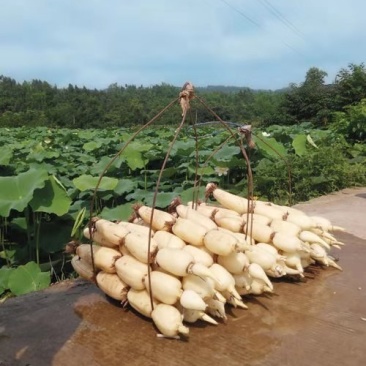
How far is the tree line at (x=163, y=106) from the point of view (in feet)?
70.7

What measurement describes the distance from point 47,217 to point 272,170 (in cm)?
Answer: 371

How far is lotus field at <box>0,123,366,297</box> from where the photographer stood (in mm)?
4141

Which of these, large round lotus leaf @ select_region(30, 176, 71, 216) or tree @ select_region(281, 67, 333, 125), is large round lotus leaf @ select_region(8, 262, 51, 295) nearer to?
large round lotus leaf @ select_region(30, 176, 71, 216)

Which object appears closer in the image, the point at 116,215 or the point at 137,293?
the point at 137,293

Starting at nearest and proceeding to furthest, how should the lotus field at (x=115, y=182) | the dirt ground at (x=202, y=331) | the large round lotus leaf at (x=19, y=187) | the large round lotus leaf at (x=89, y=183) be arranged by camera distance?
the dirt ground at (x=202, y=331) → the large round lotus leaf at (x=19, y=187) → the lotus field at (x=115, y=182) → the large round lotus leaf at (x=89, y=183)

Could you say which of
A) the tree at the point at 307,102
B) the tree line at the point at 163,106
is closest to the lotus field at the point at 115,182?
the tree line at the point at 163,106

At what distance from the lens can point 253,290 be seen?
251 centimetres

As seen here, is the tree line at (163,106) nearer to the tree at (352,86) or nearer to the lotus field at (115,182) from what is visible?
the tree at (352,86)

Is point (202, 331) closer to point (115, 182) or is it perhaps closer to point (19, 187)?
point (19, 187)

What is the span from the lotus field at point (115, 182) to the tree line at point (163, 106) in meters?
7.25

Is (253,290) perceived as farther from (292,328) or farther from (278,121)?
(278,121)

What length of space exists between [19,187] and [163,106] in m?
53.7

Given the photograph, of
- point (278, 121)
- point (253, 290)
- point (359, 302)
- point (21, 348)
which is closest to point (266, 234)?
point (253, 290)

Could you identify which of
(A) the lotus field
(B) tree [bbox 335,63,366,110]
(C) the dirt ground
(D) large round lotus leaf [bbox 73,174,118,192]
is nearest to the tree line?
(B) tree [bbox 335,63,366,110]
